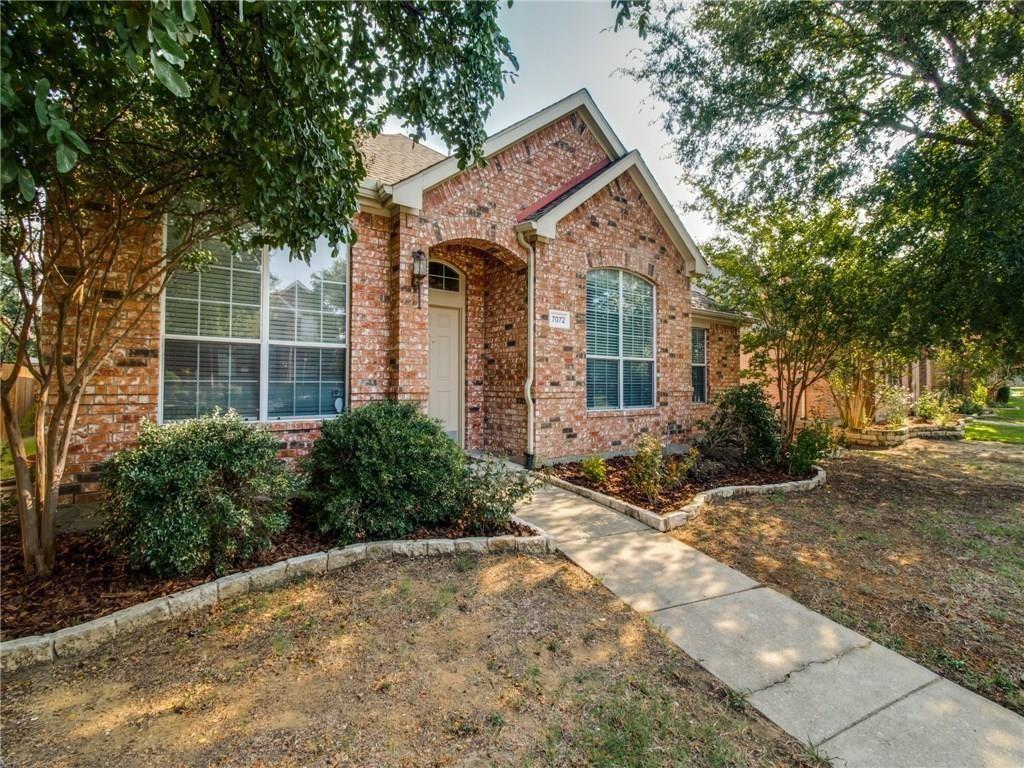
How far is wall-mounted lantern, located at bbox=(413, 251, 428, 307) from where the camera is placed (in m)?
6.57

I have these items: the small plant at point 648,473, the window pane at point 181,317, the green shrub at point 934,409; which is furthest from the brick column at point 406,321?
the green shrub at point 934,409

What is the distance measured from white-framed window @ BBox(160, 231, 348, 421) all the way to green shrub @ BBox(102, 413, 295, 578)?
1.68 metres

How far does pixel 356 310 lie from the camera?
6.59 m

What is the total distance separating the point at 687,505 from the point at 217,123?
5.92 m

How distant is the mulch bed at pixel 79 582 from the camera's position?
304 cm

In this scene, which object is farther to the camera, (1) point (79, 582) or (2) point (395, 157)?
(2) point (395, 157)

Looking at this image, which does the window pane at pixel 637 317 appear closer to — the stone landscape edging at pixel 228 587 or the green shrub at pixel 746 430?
the green shrub at pixel 746 430

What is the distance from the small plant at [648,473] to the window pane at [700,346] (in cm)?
611

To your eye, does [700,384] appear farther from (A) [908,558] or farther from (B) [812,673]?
(B) [812,673]

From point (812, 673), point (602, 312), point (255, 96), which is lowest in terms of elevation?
point (812, 673)

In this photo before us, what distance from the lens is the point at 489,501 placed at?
4773mm

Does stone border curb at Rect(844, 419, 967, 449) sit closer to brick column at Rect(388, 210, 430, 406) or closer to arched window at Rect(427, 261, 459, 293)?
arched window at Rect(427, 261, 459, 293)

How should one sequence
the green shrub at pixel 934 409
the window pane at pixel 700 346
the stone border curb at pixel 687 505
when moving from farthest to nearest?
the green shrub at pixel 934 409, the window pane at pixel 700 346, the stone border curb at pixel 687 505

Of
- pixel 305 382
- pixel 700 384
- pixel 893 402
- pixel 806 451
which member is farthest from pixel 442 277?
pixel 893 402
